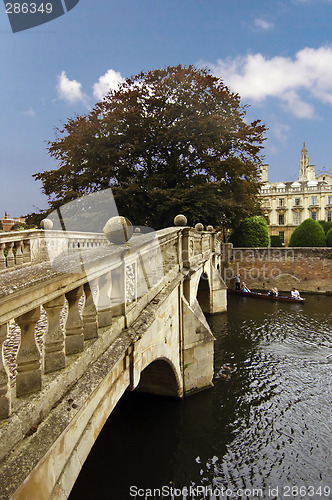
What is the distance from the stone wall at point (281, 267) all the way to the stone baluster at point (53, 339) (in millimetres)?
22536

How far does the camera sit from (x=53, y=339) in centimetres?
245

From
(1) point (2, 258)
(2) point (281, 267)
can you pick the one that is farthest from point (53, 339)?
(2) point (281, 267)

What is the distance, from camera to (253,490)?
597cm

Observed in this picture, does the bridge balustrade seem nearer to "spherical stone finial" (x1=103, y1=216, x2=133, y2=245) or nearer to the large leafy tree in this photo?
"spherical stone finial" (x1=103, y1=216, x2=133, y2=245)

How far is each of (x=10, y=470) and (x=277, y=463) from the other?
680cm

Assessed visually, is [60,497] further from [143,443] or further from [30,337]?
[143,443]

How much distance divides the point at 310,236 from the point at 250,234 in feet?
19.4

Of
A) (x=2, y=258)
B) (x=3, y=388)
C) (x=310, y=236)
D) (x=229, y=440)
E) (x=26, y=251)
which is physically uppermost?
(x=26, y=251)

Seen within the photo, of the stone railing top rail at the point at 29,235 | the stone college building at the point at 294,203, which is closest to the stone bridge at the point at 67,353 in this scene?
the stone railing top rail at the point at 29,235

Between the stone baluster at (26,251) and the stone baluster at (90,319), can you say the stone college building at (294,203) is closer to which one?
the stone baluster at (26,251)

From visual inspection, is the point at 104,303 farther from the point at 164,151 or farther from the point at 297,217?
the point at 297,217

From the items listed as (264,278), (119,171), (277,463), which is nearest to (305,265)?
(264,278)

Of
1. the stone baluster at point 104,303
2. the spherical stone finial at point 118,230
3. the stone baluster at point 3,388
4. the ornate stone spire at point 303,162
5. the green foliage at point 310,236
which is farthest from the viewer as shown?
the ornate stone spire at point 303,162

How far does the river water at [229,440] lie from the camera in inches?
234
